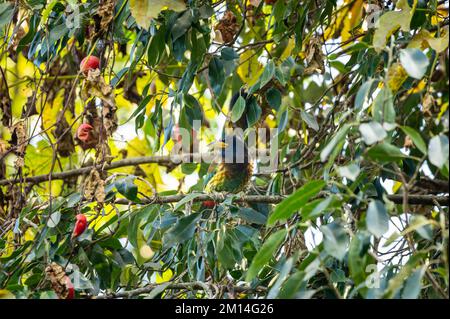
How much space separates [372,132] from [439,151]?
97mm

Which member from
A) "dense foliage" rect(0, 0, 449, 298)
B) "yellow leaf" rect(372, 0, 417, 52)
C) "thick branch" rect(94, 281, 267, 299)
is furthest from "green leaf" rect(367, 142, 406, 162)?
"thick branch" rect(94, 281, 267, 299)

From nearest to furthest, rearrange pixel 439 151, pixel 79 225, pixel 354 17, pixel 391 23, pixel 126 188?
pixel 439 151 → pixel 391 23 → pixel 79 225 → pixel 126 188 → pixel 354 17

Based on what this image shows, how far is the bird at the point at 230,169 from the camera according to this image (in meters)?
2.45

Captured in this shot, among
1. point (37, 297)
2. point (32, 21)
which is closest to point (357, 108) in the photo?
point (37, 297)

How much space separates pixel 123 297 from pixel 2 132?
55.8 inches

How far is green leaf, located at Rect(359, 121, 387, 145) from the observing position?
1078mm

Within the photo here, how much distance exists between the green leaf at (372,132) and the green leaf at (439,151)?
0.07m

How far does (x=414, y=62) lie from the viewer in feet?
3.79

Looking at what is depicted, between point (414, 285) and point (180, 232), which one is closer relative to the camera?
point (414, 285)

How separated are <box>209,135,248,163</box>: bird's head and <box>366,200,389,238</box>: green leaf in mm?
1364

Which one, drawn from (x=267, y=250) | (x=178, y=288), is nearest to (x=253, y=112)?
(x=178, y=288)

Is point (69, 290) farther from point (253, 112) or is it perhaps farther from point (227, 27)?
point (227, 27)

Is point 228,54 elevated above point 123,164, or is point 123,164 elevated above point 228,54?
point 228,54

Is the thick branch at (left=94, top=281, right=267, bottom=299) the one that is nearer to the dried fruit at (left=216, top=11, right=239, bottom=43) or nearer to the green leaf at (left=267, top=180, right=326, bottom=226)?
the green leaf at (left=267, top=180, right=326, bottom=226)
